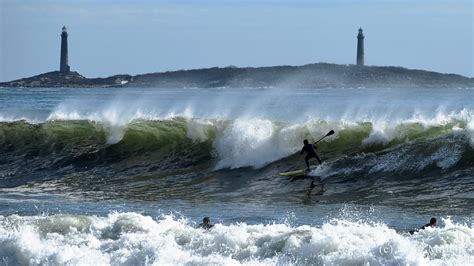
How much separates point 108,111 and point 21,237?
21383 millimetres

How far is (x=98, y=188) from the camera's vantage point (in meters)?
26.6

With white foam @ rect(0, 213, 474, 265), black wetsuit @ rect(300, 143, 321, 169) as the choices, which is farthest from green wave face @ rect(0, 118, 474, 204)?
white foam @ rect(0, 213, 474, 265)

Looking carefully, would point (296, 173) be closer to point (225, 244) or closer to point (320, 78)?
point (225, 244)

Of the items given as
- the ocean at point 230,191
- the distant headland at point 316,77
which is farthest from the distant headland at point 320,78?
the ocean at point 230,191

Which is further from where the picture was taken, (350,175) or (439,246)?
(350,175)

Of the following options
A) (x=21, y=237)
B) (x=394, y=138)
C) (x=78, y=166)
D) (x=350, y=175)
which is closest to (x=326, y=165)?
(x=350, y=175)

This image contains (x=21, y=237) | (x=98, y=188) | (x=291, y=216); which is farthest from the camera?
(x=98, y=188)

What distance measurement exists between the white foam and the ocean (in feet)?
0.08

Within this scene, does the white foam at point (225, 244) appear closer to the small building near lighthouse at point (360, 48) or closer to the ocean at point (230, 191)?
the ocean at point (230, 191)

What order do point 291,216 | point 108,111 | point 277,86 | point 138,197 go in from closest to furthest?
point 291,216, point 138,197, point 108,111, point 277,86

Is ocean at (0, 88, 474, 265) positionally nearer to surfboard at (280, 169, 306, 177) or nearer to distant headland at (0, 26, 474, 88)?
surfboard at (280, 169, 306, 177)

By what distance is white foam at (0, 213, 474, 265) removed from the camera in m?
15.0

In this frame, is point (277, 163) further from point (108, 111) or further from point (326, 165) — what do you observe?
point (108, 111)

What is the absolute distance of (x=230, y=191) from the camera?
2477 centimetres
